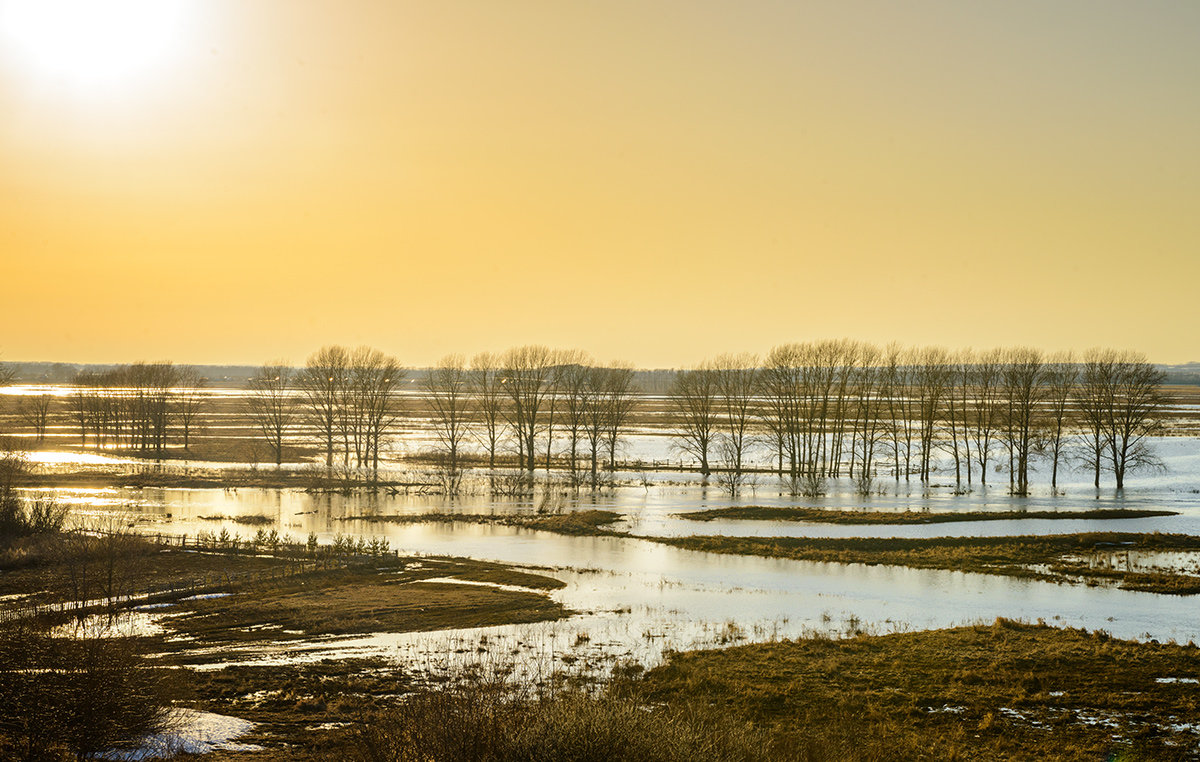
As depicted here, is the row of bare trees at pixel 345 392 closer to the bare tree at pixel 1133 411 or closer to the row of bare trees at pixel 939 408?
the row of bare trees at pixel 939 408

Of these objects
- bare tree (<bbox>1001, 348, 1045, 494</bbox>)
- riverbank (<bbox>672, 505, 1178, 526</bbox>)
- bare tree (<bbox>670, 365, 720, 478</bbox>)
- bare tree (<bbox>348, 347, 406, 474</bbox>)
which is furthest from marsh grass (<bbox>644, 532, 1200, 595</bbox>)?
bare tree (<bbox>348, 347, 406, 474</bbox>)

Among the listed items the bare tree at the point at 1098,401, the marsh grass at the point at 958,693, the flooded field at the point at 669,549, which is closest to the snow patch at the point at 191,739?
the flooded field at the point at 669,549

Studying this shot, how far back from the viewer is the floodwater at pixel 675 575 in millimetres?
22359

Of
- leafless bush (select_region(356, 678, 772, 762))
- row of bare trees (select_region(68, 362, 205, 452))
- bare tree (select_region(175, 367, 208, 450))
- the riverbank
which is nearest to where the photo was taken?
leafless bush (select_region(356, 678, 772, 762))

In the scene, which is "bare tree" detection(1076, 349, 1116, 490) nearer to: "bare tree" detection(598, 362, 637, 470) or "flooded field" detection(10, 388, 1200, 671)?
"flooded field" detection(10, 388, 1200, 671)

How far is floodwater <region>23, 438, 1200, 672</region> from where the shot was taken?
22.4m

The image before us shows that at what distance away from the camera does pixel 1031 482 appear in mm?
72562

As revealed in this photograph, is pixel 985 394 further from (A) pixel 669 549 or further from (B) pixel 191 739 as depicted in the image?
(B) pixel 191 739

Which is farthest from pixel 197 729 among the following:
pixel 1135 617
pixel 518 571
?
pixel 1135 617

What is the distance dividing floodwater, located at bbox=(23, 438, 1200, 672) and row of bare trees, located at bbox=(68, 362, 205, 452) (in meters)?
34.4

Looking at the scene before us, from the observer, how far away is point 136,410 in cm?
9569

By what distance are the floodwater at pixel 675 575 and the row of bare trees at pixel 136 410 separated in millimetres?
34408

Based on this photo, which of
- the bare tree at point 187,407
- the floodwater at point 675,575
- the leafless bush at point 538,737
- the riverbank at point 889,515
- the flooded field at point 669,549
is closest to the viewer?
the leafless bush at point 538,737

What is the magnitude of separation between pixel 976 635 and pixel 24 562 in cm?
3276
